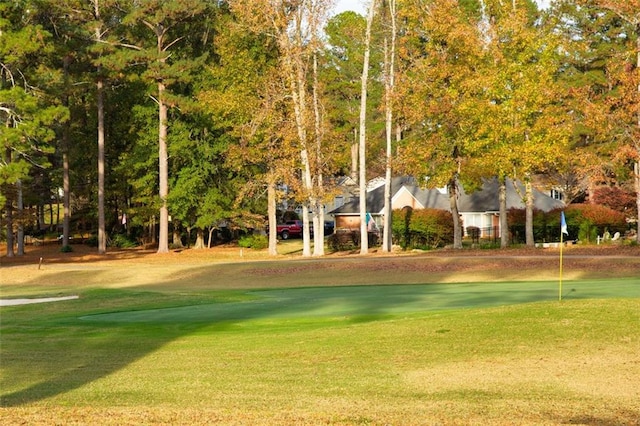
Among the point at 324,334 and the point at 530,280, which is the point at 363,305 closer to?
the point at 324,334

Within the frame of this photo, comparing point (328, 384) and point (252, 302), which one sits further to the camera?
point (252, 302)

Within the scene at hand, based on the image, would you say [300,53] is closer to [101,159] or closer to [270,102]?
[270,102]

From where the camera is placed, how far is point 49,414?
1129cm

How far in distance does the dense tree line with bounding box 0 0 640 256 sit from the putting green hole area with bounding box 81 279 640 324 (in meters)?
18.7

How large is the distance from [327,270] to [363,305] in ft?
53.8

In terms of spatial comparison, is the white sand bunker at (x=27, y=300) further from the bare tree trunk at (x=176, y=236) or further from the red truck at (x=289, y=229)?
the red truck at (x=289, y=229)

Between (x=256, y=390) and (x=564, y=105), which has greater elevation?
(x=564, y=105)

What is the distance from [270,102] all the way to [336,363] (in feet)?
127

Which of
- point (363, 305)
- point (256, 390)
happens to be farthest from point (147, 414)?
point (363, 305)

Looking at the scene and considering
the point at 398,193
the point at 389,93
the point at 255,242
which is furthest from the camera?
the point at 398,193

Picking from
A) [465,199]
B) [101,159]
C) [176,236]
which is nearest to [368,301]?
[101,159]

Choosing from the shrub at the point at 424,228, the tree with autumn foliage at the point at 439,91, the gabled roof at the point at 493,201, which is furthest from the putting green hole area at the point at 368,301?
the gabled roof at the point at 493,201

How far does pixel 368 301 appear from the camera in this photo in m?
26.1

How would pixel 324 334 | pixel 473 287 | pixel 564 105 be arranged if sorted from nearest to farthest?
pixel 324 334
pixel 473 287
pixel 564 105
